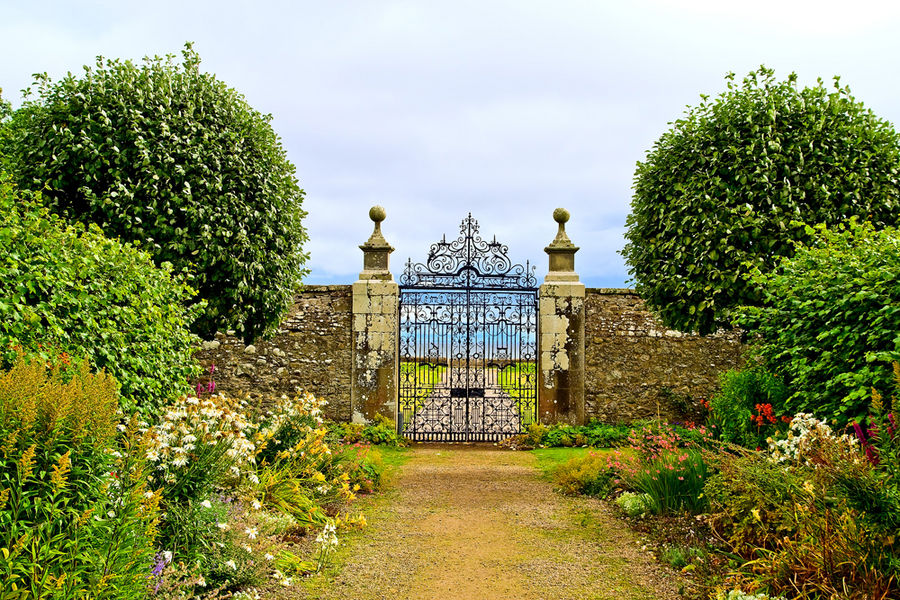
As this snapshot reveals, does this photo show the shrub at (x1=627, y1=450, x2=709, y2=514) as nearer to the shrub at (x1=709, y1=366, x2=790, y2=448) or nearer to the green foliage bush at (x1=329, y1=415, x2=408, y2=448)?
the shrub at (x1=709, y1=366, x2=790, y2=448)

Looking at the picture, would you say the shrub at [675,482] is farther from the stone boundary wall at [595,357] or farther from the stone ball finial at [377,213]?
the stone ball finial at [377,213]

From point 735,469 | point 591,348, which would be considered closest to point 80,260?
point 735,469

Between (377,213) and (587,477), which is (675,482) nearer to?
(587,477)

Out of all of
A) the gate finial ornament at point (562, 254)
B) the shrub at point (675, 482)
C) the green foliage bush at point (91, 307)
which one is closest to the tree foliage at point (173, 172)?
the green foliage bush at point (91, 307)

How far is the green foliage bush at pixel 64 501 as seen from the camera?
9.14 ft

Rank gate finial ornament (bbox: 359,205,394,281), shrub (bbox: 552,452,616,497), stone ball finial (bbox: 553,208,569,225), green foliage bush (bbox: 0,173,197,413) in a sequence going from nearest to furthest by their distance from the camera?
green foliage bush (bbox: 0,173,197,413), shrub (bbox: 552,452,616,497), gate finial ornament (bbox: 359,205,394,281), stone ball finial (bbox: 553,208,569,225)

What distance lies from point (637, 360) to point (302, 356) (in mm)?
5810

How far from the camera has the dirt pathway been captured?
4.65 metres

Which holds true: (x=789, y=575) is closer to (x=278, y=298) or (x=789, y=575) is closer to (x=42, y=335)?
(x=42, y=335)

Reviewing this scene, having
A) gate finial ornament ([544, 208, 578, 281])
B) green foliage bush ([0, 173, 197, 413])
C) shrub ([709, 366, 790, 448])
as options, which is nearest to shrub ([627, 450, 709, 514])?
shrub ([709, 366, 790, 448])

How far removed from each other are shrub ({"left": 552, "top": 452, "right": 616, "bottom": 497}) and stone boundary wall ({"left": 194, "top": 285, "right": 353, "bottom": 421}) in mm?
4788

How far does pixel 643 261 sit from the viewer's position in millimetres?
9961

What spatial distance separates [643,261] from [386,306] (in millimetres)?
4252

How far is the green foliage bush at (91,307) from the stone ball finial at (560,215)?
6920 millimetres
